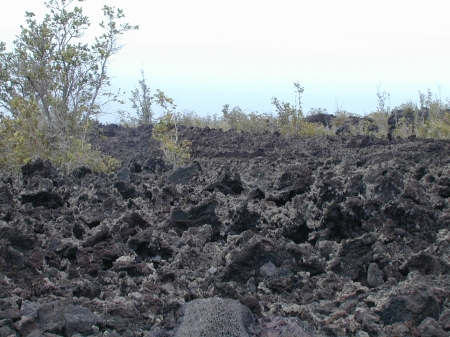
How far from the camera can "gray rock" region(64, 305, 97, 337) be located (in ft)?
10.4

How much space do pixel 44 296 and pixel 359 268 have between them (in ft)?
7.06

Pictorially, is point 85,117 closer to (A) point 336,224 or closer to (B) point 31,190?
(B) point 31,190

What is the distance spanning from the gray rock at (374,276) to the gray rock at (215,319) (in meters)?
1.26

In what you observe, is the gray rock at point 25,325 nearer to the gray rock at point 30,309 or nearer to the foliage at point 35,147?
the gray rock at point 30,309

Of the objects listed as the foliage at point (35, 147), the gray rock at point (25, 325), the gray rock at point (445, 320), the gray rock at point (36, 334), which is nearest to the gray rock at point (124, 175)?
the foliage at point (35, 147)

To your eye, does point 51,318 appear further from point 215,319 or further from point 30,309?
point 215,319

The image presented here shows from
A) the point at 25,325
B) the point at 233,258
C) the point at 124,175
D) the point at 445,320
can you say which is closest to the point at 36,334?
the point at 25,325

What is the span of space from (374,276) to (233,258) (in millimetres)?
991

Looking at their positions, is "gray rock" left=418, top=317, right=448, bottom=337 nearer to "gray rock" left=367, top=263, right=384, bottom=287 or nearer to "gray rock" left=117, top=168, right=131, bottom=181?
"gray rock" left=367, top=263, right=384, bottom=287

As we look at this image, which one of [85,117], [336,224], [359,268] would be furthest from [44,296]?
[85,117]

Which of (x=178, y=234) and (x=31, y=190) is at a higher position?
(x=31, y=190)

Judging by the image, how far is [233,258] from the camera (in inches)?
167

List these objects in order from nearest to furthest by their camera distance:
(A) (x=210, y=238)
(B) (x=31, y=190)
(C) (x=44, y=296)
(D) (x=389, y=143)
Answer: (C) (x=44, y=296) < (A) (x=210, y=238) < (B) (x=31, y=190) < (D) (x=389, y=143)

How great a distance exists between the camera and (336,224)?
5.11 m
